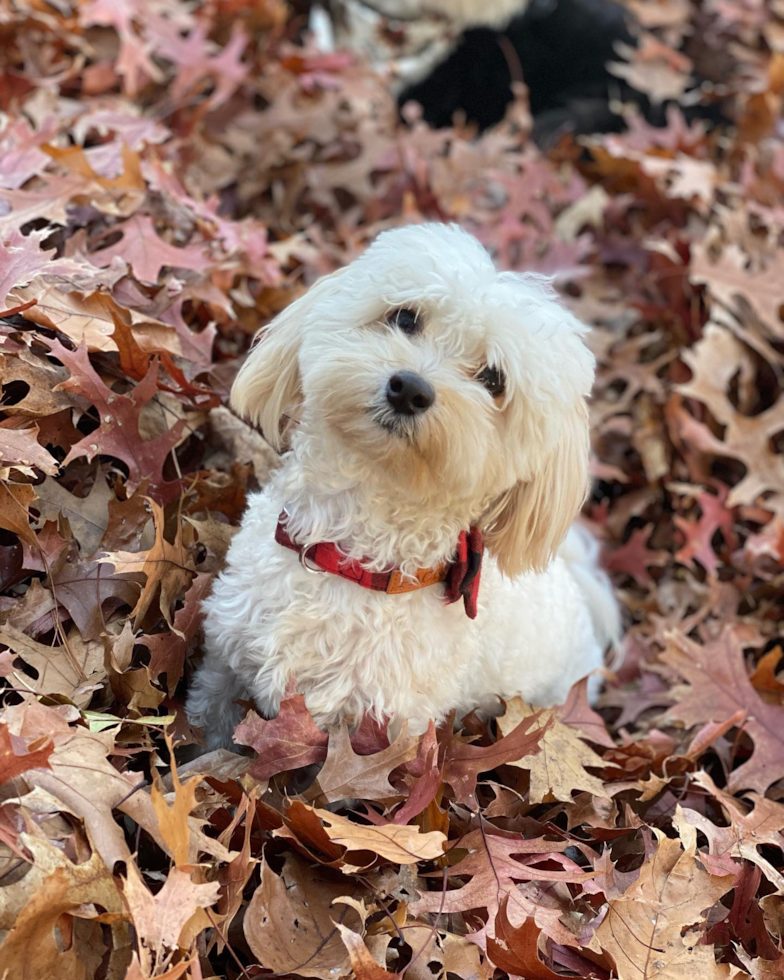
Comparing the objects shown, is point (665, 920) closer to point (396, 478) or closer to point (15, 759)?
point (396, 478)

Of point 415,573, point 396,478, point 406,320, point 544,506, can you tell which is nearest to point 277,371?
point 406,320

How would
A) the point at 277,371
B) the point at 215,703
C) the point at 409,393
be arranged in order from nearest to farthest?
the point at 409,393, the point at 277,371, the point at 215,703

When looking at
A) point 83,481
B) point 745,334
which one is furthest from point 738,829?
point 745,334

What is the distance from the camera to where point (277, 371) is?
2432mm

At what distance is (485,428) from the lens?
7.14 feet

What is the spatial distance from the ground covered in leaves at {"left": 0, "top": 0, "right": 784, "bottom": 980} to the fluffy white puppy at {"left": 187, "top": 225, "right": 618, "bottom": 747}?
0.50 ft

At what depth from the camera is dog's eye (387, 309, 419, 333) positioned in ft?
7.57

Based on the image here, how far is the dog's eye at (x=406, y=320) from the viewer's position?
231 cm

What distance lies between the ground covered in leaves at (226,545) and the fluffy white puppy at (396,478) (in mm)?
154

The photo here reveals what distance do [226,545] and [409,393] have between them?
1.00 m

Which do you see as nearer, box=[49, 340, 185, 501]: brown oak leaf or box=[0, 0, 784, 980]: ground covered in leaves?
box=[0, 0, 784, 980]: ground covered in leaves

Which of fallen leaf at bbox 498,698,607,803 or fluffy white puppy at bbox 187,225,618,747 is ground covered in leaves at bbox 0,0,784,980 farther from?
fluffy white puppy at bbox 187,225,618,747

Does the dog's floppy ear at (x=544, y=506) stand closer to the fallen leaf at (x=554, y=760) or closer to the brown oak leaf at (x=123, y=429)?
the fallen leaf at (x=554, y=760)

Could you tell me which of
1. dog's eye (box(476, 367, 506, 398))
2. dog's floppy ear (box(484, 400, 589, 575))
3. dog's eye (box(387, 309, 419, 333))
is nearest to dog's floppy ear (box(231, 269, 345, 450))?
dog's eye (box(387, 309, 419, 333))
